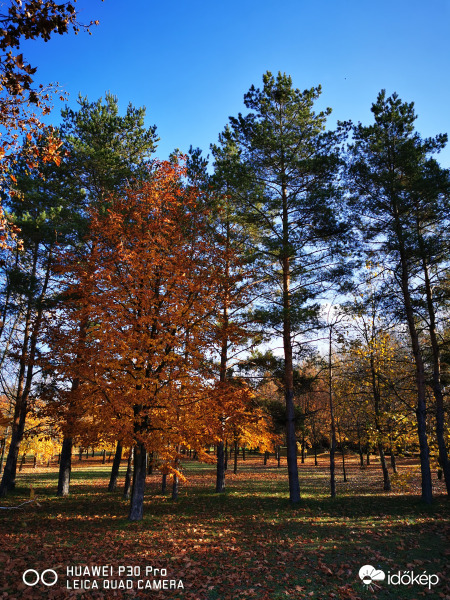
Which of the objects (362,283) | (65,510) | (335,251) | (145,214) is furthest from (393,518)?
(145,214)

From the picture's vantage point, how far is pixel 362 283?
46.8 ft

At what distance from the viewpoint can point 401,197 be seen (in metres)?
14.1

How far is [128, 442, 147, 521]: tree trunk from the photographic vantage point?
10.5m

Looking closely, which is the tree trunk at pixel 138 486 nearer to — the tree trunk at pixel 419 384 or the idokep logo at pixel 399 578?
the idokep logo at pixel 399 578

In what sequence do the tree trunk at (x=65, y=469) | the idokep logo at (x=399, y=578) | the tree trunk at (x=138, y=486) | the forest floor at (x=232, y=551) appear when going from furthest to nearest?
1. the tree trunk at (x=65, y=469)
2. the tree trunk at (x=138, y=486)
3. the idokep logo at (x=399, y=578)
4. the forest floor at (x=232, y=551)

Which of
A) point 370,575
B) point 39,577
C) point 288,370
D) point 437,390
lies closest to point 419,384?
point 437,390

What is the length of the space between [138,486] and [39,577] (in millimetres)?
4834

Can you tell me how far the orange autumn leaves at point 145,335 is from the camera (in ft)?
30.8

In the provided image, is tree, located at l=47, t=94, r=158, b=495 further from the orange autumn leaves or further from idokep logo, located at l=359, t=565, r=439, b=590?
idokep logo, located at l=359, t=565, r=439, b=590

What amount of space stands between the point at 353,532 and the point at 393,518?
2256 millimetres

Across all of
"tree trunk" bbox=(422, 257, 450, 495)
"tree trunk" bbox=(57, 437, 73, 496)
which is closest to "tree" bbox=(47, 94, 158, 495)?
"tree trunk" bbox=(57, 437, 73, 496)

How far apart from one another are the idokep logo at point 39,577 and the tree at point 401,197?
12.5 metres

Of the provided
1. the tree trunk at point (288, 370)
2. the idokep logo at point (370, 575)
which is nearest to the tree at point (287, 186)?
the tree trunk at point (288, 370)

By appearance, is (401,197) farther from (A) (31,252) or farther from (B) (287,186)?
(A) (31,252)
